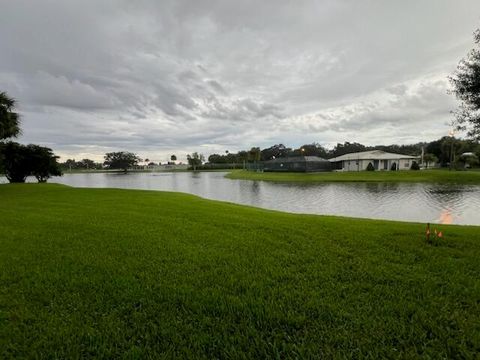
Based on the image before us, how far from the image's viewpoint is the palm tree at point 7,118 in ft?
66.1

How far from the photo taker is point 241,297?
3.35 metres

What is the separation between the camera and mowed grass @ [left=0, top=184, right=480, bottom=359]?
2.55 meters

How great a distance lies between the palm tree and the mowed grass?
20.0m

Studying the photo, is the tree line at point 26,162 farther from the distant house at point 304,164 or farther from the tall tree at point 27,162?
Answer: the distant house at point 304,164

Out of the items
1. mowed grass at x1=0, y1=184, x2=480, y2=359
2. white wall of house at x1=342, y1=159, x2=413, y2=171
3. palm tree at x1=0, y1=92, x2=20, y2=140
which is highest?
palm tree at x1=0, y1=92, x2=20, y2=140

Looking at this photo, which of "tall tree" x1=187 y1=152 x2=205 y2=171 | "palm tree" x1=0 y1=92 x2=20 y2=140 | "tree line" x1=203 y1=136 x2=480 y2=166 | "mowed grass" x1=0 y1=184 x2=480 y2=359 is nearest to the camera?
"mowed grass" x1=0 y1=184 x2=480 y2=359

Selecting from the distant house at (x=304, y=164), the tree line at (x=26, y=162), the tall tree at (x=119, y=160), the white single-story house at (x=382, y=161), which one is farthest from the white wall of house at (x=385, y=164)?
the tall tree at (x=119, y=160)

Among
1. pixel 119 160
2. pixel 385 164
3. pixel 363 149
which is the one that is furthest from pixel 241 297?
pixel 119 160

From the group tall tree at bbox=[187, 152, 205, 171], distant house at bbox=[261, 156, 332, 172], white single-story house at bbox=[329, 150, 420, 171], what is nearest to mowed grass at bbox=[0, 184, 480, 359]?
distant house at bbox=[261, 156, 332, 172]

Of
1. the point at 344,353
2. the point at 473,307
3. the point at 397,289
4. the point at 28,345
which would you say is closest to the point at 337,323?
the point at 344,353

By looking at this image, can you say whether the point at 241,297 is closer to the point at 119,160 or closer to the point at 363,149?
the point at 363,149

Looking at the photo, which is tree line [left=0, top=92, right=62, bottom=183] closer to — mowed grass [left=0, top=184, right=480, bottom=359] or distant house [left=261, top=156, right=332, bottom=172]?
mowed grass [left=0, top=184, right=480, bottom=359]

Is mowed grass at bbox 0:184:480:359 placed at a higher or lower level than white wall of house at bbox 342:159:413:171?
lower

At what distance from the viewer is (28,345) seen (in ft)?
8.64
